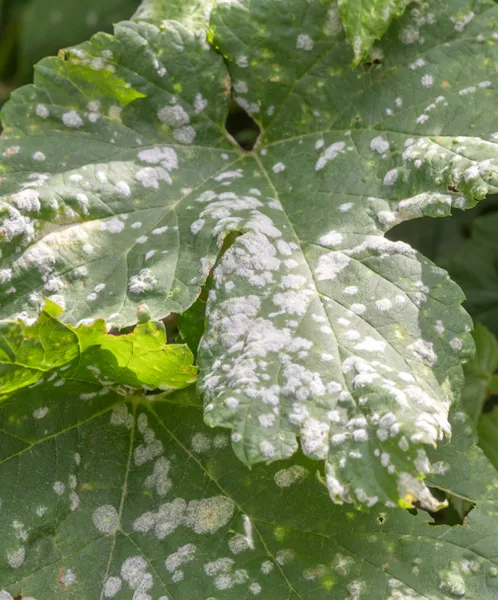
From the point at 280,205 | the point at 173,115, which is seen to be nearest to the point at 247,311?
the point at 280,205

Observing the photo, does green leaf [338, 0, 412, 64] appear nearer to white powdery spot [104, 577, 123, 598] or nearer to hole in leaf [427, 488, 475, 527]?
hole in leaf [427, 488, 475, 527]

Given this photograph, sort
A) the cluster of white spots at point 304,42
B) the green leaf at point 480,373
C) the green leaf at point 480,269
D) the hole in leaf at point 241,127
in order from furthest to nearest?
the hole in leaf at point 241,127
the green leaf at point 480,269
the green leaf at point 480,373
the cluster of white spots at point 304,42

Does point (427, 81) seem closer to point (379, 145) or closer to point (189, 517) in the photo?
point (379, 145)

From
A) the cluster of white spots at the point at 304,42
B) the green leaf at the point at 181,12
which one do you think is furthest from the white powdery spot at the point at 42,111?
the cluster of white spots at the point at 304,42

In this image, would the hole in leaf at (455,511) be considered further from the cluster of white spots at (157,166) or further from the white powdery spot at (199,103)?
the white powdery spot at (199,103)

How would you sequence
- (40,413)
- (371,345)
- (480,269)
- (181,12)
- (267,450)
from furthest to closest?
(480,269) < (181,12) < (40,413) < (371,345) < (267,450)

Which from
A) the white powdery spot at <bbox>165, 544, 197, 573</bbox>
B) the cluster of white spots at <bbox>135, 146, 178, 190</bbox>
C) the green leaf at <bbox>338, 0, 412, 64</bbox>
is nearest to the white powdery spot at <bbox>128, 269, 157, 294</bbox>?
the cluster of white spots at <bbox>135, 146, 178, 190</bbox>
